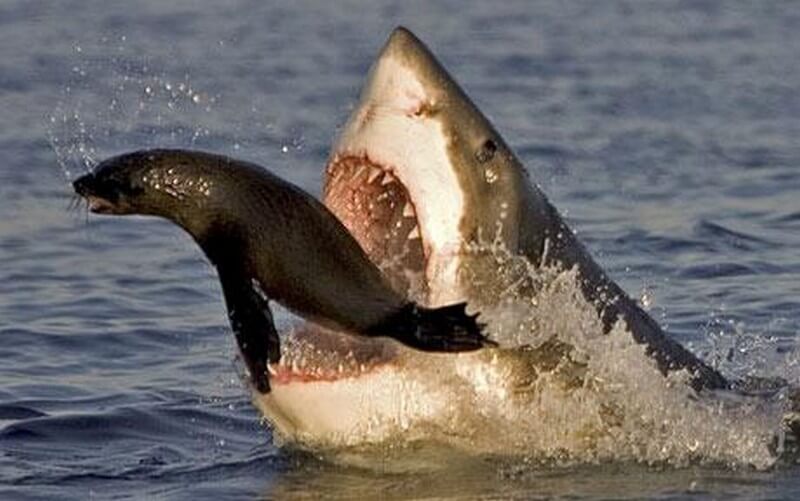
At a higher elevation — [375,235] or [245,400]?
[375,235]

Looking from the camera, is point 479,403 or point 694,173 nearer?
point 479,403

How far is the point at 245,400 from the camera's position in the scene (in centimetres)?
923

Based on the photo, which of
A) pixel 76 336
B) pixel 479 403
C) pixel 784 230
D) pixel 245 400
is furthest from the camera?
pixel 784 230

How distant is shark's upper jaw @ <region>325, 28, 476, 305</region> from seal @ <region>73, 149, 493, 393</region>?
0.49 feet

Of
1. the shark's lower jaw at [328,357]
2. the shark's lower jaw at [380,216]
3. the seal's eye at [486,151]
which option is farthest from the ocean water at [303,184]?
the seal's eye at [486,151]

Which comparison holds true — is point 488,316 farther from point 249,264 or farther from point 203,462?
point 203,462

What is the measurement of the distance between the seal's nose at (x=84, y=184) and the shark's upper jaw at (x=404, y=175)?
0.73m

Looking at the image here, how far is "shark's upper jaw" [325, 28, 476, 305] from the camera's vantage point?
6.84 m

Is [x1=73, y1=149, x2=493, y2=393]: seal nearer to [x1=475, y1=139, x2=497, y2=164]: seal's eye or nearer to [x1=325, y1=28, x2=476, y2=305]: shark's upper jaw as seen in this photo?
[x1=325, y1=28, x2=476, y2=305]: shark's upper jaw

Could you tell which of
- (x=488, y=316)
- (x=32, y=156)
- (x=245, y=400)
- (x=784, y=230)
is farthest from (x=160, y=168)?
(x=32, y=156)

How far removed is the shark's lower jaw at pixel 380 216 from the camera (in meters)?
6.89

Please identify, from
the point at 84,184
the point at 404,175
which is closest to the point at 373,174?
the point at 404,175

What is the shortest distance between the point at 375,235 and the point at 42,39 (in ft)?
31.6

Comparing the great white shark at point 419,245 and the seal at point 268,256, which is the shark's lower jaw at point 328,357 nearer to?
the great white shark at point 419,245
